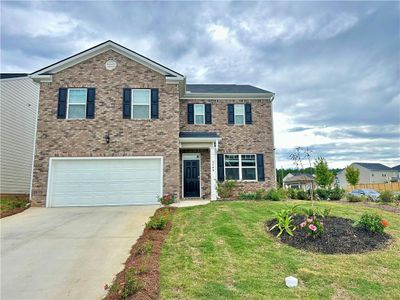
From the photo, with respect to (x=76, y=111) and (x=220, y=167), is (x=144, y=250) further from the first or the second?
(x=220, y=167)

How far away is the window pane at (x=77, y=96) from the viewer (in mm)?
12859

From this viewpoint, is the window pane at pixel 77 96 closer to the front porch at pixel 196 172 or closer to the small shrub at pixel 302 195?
the front porch at pixel 196 172

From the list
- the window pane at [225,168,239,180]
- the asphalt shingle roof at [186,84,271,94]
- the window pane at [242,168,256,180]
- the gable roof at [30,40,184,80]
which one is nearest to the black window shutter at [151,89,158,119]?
the gable roof at [30,40,184,80]

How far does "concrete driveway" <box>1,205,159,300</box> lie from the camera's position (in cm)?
445

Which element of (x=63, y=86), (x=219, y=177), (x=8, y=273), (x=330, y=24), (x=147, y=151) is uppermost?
(x=330, y=24)

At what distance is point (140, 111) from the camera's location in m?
13.0

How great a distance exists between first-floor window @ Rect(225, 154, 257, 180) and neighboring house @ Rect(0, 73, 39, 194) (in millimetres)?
11474

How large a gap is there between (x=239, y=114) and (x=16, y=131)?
1304cm

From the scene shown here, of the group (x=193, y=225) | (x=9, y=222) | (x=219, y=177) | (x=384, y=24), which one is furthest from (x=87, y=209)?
(x=384, y=24)

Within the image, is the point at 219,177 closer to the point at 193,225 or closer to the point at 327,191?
the point at 327,191

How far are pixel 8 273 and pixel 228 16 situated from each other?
1164 centimetres

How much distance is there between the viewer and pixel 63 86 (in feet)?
42.2

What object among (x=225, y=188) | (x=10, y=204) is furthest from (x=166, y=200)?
(x=10, y=204)

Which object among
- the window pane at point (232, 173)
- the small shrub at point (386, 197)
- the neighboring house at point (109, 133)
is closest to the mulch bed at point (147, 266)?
the neighboring house at point (109, 133)
